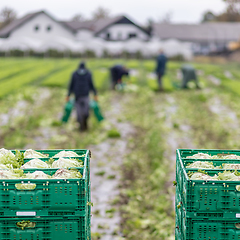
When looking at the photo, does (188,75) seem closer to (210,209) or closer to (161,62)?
(161,62)

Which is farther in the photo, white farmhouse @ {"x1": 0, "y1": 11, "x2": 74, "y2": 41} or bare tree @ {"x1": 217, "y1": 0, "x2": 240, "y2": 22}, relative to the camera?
bare tree @ {"x1": 217, "y1": 0, "x2": 240, "y2": 22}

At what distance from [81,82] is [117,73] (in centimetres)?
970

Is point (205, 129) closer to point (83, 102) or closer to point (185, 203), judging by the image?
point (83, 102)

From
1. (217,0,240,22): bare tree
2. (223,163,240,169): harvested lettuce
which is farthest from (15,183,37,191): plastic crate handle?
(217,0,240,22): bare tree

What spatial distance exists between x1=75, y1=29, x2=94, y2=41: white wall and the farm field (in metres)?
33.7

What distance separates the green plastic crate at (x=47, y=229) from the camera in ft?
13.5

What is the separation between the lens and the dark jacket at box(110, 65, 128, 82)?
66.6 feet

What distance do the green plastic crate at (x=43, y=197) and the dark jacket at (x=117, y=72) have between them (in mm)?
16519

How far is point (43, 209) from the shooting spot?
4.07 meters

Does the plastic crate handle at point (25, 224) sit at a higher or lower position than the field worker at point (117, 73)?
lower

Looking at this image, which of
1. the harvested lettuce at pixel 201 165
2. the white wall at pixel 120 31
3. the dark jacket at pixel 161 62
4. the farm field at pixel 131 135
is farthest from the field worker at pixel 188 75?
the white wall at pixel 120 31

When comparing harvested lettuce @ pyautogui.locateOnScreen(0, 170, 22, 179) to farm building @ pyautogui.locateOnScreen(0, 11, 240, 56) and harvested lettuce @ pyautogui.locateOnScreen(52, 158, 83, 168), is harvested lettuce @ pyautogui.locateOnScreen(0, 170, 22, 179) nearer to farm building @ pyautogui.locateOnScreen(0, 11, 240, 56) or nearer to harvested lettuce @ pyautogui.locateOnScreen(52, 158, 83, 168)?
harvested lettuce @ pyautogui.locateOnScreen(52, 158, 83, 168)

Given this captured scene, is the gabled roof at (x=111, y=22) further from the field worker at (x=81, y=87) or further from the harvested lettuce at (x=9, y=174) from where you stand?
the harvested lettuce at (x=9, y=174)

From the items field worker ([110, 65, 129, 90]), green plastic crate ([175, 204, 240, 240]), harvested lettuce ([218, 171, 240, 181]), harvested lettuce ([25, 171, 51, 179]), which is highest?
field worker ([110, 65, 129, 90])
